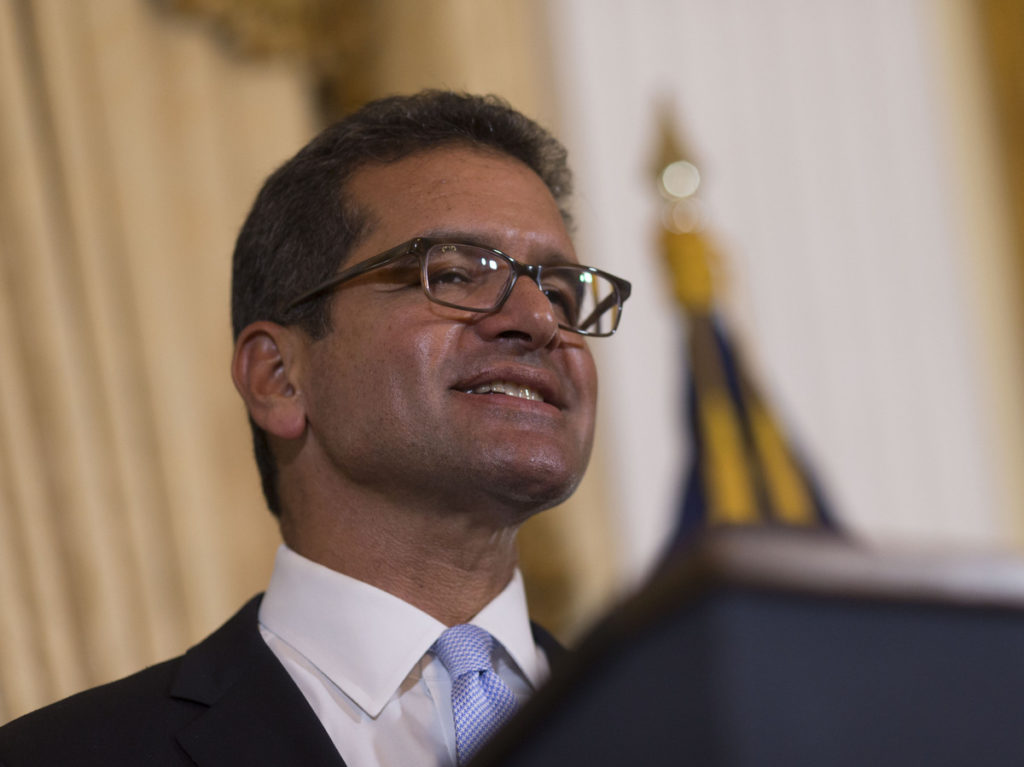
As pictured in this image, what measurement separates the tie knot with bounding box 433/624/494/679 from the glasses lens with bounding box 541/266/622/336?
1.69ft

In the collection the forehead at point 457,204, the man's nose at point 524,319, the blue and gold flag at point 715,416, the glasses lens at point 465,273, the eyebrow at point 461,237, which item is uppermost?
the forehead at point 457,204

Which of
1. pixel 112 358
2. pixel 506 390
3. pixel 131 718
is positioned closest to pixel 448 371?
pixel 506 390

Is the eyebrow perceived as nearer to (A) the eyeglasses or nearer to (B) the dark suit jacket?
(A) the eyeglasses

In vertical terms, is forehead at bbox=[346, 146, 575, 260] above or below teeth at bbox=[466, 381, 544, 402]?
above

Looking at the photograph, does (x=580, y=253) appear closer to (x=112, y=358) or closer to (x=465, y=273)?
(x=112, y=358)

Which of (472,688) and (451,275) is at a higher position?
(451,275)

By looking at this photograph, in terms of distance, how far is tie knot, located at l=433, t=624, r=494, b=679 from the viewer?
5.39ft

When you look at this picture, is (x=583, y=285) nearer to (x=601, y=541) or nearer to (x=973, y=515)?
(x=601, y=541)

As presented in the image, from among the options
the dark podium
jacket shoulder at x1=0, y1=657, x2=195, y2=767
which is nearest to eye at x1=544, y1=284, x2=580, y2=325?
jacket shoulder at x1=0, y1=657, x2=195, y2=767

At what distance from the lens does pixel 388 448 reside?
5.64 ft

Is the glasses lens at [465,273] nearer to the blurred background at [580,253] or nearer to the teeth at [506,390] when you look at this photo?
the teeth at [506,390]

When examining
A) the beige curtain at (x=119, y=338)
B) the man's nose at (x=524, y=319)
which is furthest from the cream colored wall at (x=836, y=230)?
the man's nose at (x=524, y=319)

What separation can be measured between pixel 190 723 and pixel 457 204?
88 centimetres

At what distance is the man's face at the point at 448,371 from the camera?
169 cm
